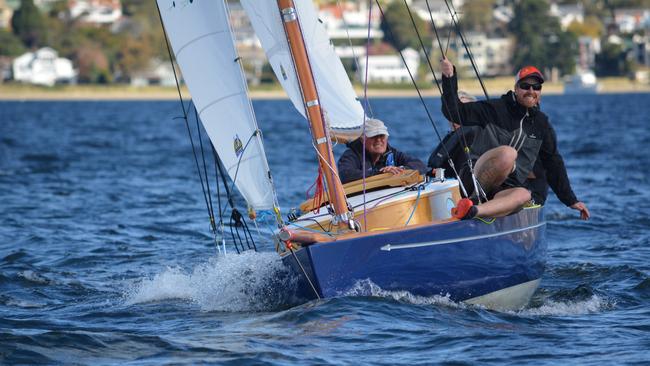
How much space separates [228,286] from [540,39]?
132 meters

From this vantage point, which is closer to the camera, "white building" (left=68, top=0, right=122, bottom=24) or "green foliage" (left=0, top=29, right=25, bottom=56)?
"green foliage" (left=0, top=29, right=25, bottom=56)

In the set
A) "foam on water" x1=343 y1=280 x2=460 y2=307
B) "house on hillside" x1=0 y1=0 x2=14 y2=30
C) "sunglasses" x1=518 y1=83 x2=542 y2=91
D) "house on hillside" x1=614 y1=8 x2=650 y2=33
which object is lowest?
"house on hillside" x1=614 y1=8 x2=650 y2=33

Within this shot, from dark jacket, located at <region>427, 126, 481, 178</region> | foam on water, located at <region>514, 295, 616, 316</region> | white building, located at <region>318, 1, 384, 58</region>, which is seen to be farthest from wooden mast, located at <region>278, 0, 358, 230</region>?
white building, located at <region>318, 1, 384, 58</region>

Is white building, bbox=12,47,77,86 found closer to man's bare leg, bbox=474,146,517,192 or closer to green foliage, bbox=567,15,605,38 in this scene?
green foliage, bbox=567,15,605,38

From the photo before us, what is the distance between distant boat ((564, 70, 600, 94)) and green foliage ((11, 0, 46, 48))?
5914 cm

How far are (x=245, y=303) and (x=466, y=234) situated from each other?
1964 millimetres

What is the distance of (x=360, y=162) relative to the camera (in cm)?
1126

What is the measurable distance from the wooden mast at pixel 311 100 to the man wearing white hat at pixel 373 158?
0.94 meters

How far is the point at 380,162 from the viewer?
37.3 ft

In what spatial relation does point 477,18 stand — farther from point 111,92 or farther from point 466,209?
point 466,209

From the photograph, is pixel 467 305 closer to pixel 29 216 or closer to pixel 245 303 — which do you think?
pixel 245 303

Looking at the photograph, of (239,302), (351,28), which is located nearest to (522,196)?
(239,302)

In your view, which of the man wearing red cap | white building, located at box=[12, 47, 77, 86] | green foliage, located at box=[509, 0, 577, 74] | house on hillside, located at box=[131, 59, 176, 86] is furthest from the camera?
house on hillside, located at box=[131, 59, 176, 86]

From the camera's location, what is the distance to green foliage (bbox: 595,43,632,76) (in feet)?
451
